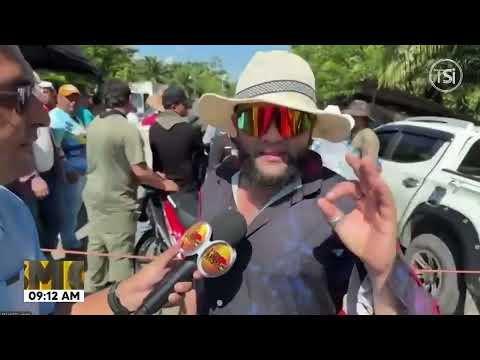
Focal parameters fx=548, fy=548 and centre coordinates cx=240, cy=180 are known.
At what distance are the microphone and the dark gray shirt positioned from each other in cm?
10

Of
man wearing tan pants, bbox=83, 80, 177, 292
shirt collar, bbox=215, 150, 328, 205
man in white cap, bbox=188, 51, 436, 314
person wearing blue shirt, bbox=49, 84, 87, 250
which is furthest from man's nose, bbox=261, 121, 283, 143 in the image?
person wearing blue shirt, bbox=49, 84, 87, 250

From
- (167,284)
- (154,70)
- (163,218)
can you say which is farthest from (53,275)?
(154,70)

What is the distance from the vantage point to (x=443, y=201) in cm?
255

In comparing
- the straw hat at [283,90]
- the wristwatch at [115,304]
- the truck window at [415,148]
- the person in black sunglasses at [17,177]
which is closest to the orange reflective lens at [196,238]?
the person in black sunglasses at [17,177]

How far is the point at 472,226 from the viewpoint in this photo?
248 cm

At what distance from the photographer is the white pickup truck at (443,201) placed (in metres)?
2.50

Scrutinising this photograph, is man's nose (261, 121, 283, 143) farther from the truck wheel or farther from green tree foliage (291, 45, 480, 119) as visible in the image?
the truck wheel

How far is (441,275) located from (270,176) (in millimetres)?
1144

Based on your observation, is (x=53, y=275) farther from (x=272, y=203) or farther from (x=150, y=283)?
(x=272, y=203)

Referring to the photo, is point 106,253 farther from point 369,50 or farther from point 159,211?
point 369,50

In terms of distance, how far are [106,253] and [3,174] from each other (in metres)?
0.68

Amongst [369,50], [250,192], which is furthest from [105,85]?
[369,50]

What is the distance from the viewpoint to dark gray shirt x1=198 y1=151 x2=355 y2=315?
6.23 ft

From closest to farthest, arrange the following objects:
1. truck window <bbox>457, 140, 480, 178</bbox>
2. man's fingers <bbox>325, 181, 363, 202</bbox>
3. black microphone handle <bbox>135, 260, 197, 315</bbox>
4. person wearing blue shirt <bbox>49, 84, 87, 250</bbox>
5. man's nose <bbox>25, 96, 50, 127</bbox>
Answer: man's fingers <bbox>325, 181, 363, 202</bbox>
black microphone handle <bbox>135, 260, 197, 315</bbox>
man's nose <bbox>25, 96, 50, 127</bbox>
truck window <bbox>457, 140, 480, 178</bbox>
person wearing blue shirt <bbox>49, 84, 87, 250</bbox>
